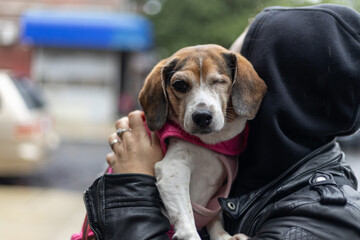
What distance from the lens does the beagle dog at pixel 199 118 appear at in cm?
199

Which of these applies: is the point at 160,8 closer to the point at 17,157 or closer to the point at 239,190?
the point at 17,157

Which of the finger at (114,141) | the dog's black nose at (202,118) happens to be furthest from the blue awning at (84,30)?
the dog's black nose at (202,118)

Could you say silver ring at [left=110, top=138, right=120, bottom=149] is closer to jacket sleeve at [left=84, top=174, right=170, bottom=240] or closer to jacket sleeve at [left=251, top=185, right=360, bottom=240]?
jacket sleeve at [left=84, top=174, right=170, bottom=240]

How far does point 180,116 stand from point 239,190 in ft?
1.52

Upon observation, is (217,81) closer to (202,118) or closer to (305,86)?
(202,118)

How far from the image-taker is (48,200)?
7328mm

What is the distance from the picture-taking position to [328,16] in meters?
1.90

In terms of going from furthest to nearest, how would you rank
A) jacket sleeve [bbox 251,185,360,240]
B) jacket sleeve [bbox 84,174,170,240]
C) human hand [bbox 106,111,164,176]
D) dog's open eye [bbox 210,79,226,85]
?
dog's open eye [bbox 210,79,226,85], human hand [bbox 106,111,164,176], jacket sleeve [bbox 84,174,170,240], jacket sleeve [bbox 251,185,360,240]

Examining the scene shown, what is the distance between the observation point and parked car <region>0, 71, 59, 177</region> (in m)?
7.65

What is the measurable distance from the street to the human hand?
250 centimetres

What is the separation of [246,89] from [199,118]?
0.26 meters

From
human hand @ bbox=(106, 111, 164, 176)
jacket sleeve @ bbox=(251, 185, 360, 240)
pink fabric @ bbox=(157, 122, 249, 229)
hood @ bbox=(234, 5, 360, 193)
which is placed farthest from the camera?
pink fabric @ bbox=(157, 122, 249, 229)

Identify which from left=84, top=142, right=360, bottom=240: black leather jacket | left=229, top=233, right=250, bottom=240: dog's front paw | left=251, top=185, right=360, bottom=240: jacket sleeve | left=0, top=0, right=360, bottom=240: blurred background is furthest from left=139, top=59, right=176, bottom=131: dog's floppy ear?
left=0, top=0, right=360, bottom=240: blurred background

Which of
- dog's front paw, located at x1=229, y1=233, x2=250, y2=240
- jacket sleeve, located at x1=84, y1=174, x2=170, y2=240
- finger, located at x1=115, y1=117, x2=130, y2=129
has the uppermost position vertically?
finger, located at x1=115, y1=117, x2=130, y2=129
